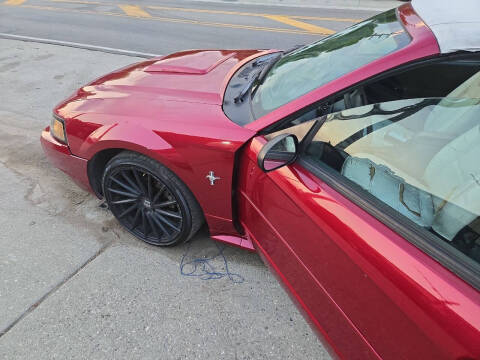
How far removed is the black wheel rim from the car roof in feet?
5.34

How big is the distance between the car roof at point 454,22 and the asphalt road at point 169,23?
19.2 feet

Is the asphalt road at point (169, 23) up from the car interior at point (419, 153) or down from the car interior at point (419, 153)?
down

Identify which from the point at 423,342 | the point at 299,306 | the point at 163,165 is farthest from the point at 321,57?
the point at 423,342

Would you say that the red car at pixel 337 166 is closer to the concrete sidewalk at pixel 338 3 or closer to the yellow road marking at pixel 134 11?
the yellow road marking at pixel 134 11

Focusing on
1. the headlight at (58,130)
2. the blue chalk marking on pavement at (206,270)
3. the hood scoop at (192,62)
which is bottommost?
the blue chalk marking on pavement at (206,270)

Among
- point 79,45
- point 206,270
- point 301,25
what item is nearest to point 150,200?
point 206,270

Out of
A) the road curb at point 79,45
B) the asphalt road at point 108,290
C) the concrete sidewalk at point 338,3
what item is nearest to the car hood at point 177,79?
the asphalt road at point 108,290

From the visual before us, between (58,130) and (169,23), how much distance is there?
790 centimetres

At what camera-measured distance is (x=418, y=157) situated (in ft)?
4.72

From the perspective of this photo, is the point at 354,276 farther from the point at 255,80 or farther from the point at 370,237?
the point at 255,80

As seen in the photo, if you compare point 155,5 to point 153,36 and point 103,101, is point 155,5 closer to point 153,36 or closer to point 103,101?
→ point 153,36

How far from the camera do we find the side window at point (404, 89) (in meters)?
1.67

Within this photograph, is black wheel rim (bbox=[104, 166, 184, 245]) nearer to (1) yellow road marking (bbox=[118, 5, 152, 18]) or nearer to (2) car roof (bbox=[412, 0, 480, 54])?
(2) car roof (bbox=[412, 0, 480, 54])

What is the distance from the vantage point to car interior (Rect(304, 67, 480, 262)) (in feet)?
4.01
